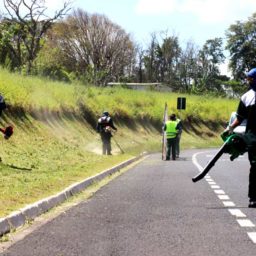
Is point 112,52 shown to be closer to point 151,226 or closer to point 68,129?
point 68,129

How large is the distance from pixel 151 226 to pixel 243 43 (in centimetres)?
8500

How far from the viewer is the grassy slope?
572 inches

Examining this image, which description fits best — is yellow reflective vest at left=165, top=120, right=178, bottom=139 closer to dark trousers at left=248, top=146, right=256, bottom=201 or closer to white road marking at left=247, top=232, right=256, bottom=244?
dark trousers at left=248, top=146, right=256, bottom=201

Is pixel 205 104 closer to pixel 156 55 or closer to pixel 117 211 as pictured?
pixel 156 55

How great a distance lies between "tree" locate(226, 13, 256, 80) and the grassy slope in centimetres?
1991

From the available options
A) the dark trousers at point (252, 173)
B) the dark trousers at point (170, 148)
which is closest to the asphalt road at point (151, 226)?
the dark trousers at point (252, 173)

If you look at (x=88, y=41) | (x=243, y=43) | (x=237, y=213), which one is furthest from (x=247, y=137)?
(x=243, y=43)

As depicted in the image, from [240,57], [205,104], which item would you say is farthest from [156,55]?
[205,104]

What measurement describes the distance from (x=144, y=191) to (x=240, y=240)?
597 centimetres

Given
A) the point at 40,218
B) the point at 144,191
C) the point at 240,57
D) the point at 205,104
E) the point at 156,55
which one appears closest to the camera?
the point at 40,218

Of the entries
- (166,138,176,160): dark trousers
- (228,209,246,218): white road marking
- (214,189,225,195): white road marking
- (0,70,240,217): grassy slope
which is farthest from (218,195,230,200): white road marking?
→ (166,138,176,160): dark trousers

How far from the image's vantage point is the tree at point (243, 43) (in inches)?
3551

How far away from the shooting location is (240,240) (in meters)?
7.37

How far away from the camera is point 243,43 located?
3575 inches
